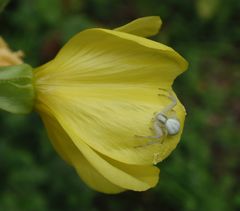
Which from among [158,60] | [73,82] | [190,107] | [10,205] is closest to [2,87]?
[73,82]

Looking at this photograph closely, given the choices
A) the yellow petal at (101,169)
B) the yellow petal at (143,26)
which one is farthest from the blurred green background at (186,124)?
the yellow petal at (143,26)

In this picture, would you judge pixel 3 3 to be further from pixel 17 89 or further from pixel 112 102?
pixel 112 102

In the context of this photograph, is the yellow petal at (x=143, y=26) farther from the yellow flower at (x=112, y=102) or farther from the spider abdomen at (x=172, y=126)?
the spider abdomen at (x=172, y=126)

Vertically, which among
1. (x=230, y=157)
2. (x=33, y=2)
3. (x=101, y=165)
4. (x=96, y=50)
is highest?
(x=96, y=50)

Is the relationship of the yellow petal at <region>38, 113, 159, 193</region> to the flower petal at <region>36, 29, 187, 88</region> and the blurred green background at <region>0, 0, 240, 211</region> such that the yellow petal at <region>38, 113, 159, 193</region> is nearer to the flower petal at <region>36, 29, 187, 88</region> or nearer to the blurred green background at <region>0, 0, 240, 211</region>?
the flower petal at <region>36, 29, 187, 88</region>

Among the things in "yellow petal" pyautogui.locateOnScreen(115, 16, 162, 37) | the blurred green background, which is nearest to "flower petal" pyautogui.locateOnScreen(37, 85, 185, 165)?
"yellow petal" pyautogui.locateOnScreen(115, 16, 162, 37)

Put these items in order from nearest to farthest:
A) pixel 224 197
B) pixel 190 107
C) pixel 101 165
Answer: pixel 101 165 < pixel 224 197 < pixel 190 107

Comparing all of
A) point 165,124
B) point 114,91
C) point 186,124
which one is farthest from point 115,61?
point 186,124

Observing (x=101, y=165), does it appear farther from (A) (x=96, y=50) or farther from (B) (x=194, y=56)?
(B) (x=194, y=56)
